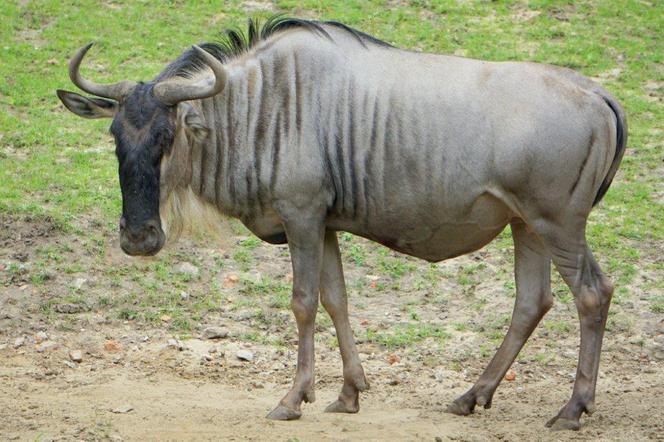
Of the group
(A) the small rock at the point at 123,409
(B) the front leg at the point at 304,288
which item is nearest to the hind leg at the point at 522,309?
(B) the front leg at the point at 304,288

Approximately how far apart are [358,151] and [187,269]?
123 inches

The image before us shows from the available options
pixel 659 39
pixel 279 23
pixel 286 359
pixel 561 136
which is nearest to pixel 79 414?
pixel 286 359

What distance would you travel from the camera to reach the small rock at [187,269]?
407 inches

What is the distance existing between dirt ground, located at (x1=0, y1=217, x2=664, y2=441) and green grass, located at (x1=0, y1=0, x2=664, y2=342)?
9 cm

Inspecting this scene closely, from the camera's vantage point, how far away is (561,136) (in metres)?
7.36

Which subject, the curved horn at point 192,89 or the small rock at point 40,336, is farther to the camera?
the small rock at point 40,336

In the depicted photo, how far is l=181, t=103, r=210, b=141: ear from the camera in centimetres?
763

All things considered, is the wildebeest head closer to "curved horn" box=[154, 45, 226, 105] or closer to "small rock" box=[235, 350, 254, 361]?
"curved horn" box=[154, 45, 226, 105]

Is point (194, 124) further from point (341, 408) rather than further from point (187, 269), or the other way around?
point (187, 269)

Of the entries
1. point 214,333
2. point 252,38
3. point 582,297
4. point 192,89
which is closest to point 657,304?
point 582,297

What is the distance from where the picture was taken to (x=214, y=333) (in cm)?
945

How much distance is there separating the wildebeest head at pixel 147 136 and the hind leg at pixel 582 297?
7.47 feet

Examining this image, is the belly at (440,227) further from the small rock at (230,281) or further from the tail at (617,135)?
the small rock at (230,281)

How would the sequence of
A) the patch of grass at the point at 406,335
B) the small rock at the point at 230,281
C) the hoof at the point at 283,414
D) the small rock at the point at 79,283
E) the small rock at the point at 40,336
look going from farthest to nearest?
the small rock at the point at 230,281
the small rock at the point at 79,283
the patch of grass at the point at 406,335
the small rock at the point at 40,336
the hoof at the point at 283,414
